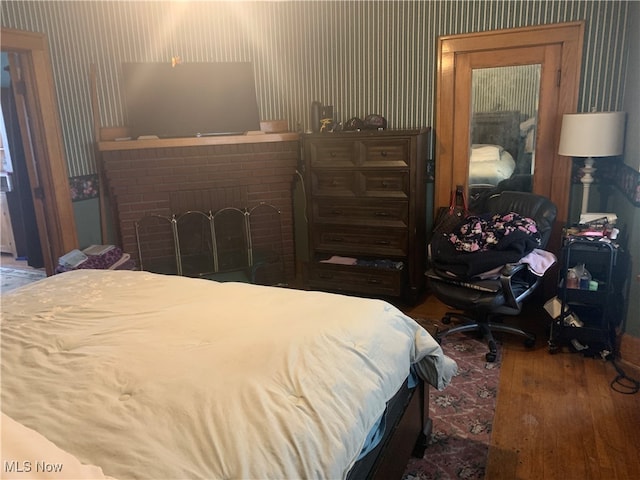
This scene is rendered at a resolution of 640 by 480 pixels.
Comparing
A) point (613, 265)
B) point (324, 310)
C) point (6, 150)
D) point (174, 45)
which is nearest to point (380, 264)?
point (613, 265)

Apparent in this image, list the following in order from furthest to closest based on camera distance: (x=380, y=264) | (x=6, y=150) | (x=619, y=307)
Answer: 1. (x=6, y=150)
2. (x=380, y=264)
3. (x=619, y=307)

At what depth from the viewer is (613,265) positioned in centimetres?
272

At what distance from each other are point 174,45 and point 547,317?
3.57 metres

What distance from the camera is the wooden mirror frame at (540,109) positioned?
3277mm

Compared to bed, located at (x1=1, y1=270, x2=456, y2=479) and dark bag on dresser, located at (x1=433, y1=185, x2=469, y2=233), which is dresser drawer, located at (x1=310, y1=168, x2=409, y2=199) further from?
bed, located at (x1=1, y1=270, x2=456, y2=479)

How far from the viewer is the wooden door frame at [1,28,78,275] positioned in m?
3.47

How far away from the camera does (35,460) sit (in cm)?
96

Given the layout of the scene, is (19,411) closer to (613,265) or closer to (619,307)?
(613,265)

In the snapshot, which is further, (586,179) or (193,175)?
(193,175)

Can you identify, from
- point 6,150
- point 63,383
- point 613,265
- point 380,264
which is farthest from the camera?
point 6,150

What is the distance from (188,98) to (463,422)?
3.10 metres

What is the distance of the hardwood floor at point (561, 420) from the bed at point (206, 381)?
0.47 m

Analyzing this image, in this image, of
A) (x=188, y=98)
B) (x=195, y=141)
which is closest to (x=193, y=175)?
(x=195, y=141)

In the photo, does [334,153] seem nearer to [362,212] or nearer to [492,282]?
[362,212]
